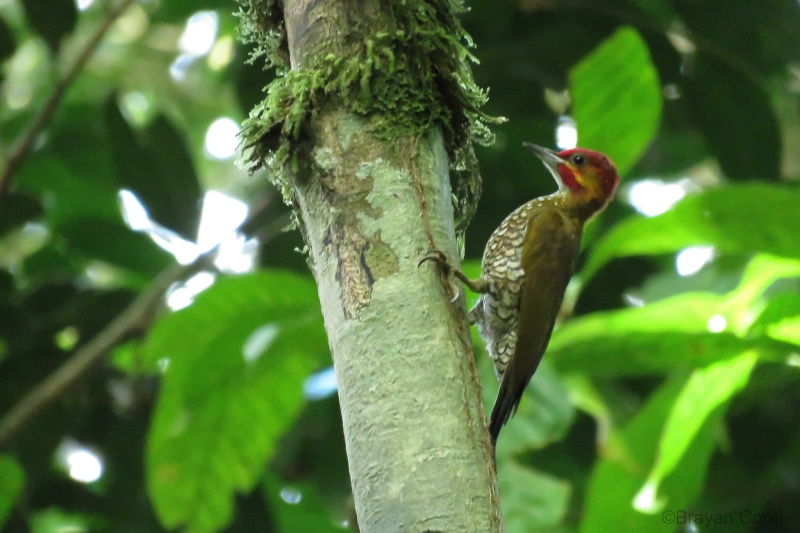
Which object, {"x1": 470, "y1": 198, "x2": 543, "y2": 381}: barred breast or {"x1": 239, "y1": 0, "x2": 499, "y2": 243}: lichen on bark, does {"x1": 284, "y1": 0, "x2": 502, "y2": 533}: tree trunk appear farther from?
{"x1": 470, "y1": 198, "x2": 543, "y2": 381}: barred breast

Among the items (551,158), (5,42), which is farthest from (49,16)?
(551,158)

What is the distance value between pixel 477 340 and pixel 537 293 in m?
0.24

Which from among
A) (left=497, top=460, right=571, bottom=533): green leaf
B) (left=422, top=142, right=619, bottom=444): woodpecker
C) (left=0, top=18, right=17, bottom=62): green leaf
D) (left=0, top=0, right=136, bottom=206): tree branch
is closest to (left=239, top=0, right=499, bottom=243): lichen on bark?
(left=422, top=142, right=619, bottom=444): woodpecker

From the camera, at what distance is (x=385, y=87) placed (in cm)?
178

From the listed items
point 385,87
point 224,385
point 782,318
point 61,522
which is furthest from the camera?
point 61,522

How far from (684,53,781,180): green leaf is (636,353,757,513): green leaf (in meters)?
1.25

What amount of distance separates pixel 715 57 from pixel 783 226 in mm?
1349

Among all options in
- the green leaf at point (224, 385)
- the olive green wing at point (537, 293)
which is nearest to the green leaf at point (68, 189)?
the green leaf at point (224, 385)

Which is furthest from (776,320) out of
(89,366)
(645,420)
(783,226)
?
(89,366)

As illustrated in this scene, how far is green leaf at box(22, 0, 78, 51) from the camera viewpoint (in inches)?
139

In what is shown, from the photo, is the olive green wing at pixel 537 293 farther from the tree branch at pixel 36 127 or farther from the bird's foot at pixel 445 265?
the tree branch at pixel 36 127

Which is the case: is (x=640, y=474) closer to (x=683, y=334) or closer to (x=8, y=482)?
(x=683, y=334)

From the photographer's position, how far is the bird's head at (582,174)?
125 inches

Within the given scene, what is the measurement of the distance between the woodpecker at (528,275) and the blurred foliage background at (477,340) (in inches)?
2.8
